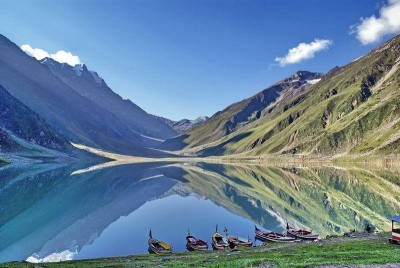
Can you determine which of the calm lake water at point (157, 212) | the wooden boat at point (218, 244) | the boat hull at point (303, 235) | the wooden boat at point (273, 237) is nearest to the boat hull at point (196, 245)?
the wooden boat at point (218, 244)

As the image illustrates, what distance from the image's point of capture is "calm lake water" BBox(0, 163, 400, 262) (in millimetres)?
61438

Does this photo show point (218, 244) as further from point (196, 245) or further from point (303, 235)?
point (303, 235)

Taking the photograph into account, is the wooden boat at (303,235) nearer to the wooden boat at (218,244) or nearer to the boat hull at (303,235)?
the boat hull at (303,235)

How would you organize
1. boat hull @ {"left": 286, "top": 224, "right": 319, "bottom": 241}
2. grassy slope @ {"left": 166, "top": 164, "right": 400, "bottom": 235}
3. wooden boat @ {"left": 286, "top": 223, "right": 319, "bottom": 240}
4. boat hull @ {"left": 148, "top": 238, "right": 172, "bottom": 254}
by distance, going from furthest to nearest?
grassy slope @ {"left": 166, "top": 164, "right": 400, "bottom": 235}, wooden boat @ {"left": 286, "top": 223, "right": 319, "bottom": 240}, boat hull @ {"left": 286, "top": 224, "right": 319, "bottom": 241}, boat hull @ {"left": 148, "top": 238, "right": 172, "bottom": 254}

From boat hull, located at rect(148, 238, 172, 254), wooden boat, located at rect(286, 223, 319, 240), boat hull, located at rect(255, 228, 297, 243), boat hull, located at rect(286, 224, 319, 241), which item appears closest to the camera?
boat hull, located at rect(148, 238, 172, 254)

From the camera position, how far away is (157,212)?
9331cm

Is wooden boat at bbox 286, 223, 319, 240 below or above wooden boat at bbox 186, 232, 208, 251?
above

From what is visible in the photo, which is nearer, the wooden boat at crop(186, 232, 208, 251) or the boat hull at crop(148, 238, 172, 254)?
the boat hull at crop(148, 238, 172, 254)

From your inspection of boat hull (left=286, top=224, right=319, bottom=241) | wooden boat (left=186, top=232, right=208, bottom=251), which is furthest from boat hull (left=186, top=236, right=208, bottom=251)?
boat hull (left=286, top=224, right=319, bottom=241)

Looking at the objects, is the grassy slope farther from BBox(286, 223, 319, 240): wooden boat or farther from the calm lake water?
BBox(286, 223, 319, 240): wooden boat

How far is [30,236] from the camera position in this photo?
213 ft

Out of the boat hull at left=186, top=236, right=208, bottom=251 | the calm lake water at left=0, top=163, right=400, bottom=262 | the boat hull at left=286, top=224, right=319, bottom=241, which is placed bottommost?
the calm lake water at left=0, top=163, right=400, bottom=262

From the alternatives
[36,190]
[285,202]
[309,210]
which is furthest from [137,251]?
[36,190]

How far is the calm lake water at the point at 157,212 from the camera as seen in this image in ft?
202
